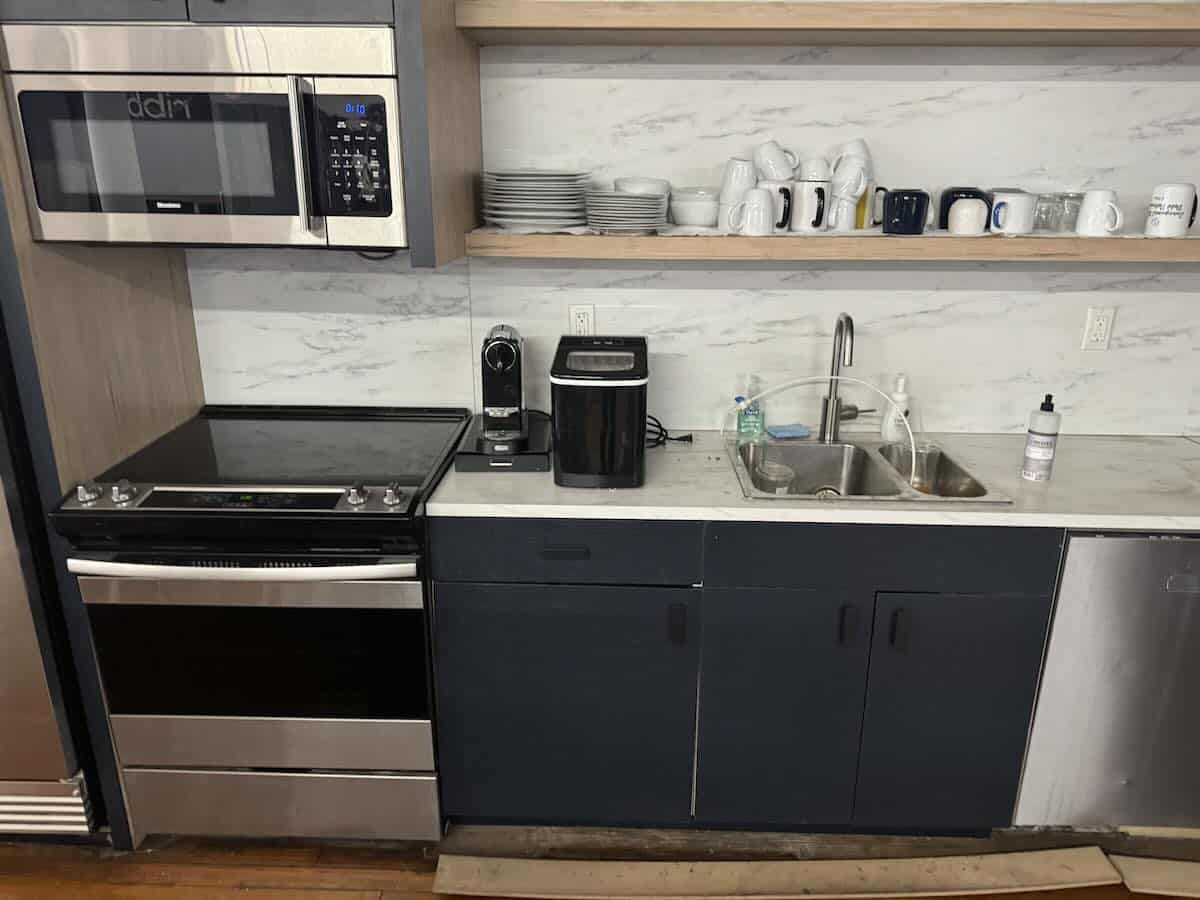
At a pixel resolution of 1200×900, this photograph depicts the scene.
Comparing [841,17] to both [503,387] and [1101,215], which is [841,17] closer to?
[1101,215]

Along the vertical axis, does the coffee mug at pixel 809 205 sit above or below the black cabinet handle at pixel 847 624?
above

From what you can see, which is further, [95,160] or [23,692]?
[23,692]

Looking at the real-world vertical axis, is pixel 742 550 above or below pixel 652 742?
above

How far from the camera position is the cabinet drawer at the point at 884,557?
68.4 inches

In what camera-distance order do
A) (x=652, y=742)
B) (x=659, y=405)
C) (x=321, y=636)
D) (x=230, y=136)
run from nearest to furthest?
1. (x=230, y=136)
2. (x=321, y=636)
3. (x=652, y=742)
4. (x=659, y=405)

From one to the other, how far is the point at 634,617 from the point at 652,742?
0.33 metres

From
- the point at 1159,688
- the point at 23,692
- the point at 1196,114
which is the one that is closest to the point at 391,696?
the point at 23,692

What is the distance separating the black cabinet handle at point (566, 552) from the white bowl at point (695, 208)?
0.81 meters

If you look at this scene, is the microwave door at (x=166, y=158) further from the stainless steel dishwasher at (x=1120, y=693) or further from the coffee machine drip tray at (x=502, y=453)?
the stainless steel dishwasher at (x=1120, y=693)

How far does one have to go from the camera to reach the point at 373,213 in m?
1.66

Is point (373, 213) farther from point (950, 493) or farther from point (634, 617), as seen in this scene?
point (950, 493)

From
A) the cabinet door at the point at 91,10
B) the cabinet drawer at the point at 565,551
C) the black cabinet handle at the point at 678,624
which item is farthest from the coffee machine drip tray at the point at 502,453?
the cabinet door at the point at 91,10

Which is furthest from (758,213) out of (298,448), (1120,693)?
(1120,693)

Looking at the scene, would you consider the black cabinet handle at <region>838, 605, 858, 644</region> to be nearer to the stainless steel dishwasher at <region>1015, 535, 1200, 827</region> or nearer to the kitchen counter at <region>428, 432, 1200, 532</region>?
the kitchen counter at <region>428, 432, 1200, 532</region>
